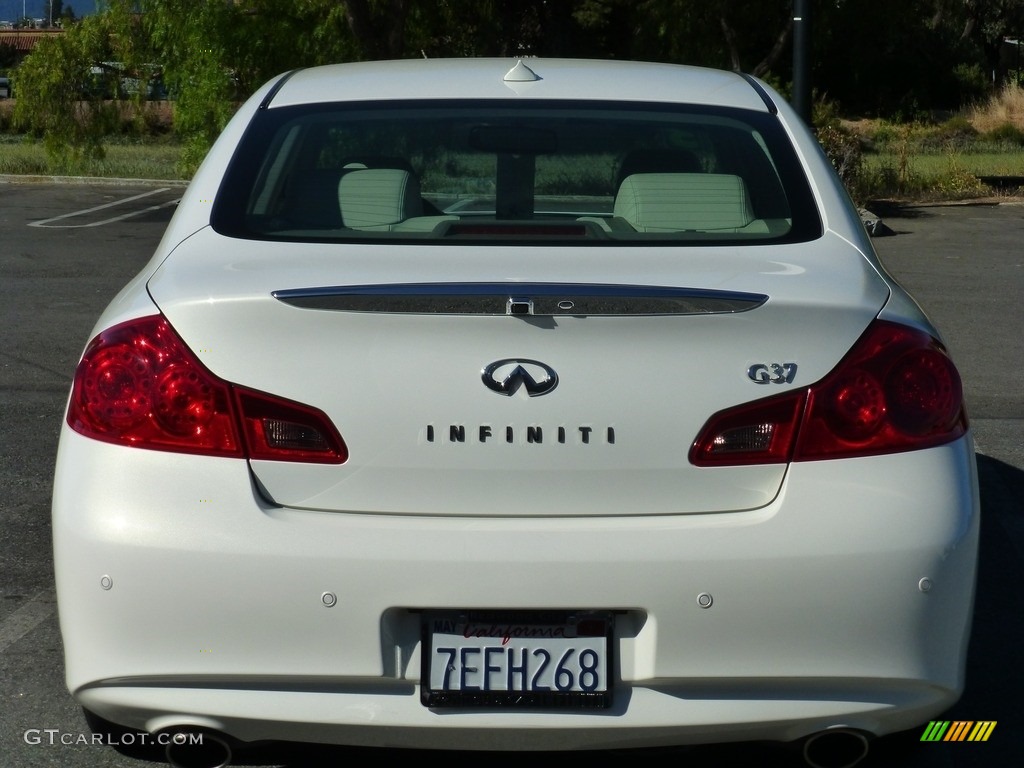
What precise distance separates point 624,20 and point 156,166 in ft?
55.0

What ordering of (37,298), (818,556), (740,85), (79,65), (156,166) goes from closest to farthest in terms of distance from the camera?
1. (818,556)
2. (740,85)
3. (37,298)
4. (79,65)
5. (156,166)

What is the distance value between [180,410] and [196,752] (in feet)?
2.28

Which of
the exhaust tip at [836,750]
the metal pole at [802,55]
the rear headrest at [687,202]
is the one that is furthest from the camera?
the metal pole at [802,55]

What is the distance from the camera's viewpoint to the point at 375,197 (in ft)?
11.1

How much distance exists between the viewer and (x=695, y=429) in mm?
2572

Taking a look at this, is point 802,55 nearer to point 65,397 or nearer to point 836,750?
point 65,397

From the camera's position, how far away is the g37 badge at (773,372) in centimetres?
257

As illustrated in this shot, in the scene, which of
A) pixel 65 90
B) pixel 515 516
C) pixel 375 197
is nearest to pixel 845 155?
pixel 65 90

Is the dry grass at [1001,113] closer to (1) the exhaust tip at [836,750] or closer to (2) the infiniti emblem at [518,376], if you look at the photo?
(1) the exhaust tip at [836,750]

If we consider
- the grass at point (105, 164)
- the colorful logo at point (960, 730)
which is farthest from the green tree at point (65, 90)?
the colorful logo at point (960, 730)

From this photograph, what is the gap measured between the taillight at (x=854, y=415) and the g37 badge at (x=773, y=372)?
0.03 m

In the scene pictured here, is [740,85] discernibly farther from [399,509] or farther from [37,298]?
[37,298]

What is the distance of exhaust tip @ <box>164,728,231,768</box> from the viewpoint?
277 cm

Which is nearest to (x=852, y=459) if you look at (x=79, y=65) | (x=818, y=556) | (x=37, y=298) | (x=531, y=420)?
(x=818, y=556)
